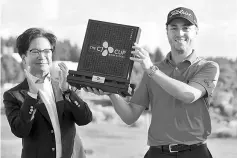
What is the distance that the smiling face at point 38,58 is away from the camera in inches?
90.9

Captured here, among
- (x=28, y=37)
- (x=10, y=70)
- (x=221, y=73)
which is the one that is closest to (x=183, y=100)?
(x=28, y=37)

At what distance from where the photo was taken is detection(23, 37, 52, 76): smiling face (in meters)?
2.31

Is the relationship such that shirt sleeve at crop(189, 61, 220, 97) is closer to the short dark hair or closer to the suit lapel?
the suit lapel

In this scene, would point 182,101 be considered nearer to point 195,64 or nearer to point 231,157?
point 195,64

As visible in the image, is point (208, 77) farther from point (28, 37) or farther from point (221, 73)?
point (221, 73)

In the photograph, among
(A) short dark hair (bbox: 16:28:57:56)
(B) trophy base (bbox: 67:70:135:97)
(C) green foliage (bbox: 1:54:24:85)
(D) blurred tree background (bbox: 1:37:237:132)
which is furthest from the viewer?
(C) green foliage (bbox: 1:54:24:85)

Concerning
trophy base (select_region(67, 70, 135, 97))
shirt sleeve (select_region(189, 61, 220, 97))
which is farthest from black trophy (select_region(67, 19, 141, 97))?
shirt sleeve (select_region(189, 61, 220, 97))

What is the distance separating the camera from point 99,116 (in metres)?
5.46

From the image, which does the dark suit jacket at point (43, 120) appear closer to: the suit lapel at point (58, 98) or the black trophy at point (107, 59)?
the suit lapel at point (58, 98)

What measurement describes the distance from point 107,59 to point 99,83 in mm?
148

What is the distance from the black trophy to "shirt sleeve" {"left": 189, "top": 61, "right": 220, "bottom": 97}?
0.39m

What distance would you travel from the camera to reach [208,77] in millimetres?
2260

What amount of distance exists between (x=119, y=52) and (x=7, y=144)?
3.52 meters

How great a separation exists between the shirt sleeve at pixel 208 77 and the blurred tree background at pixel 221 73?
2820 millimetres
